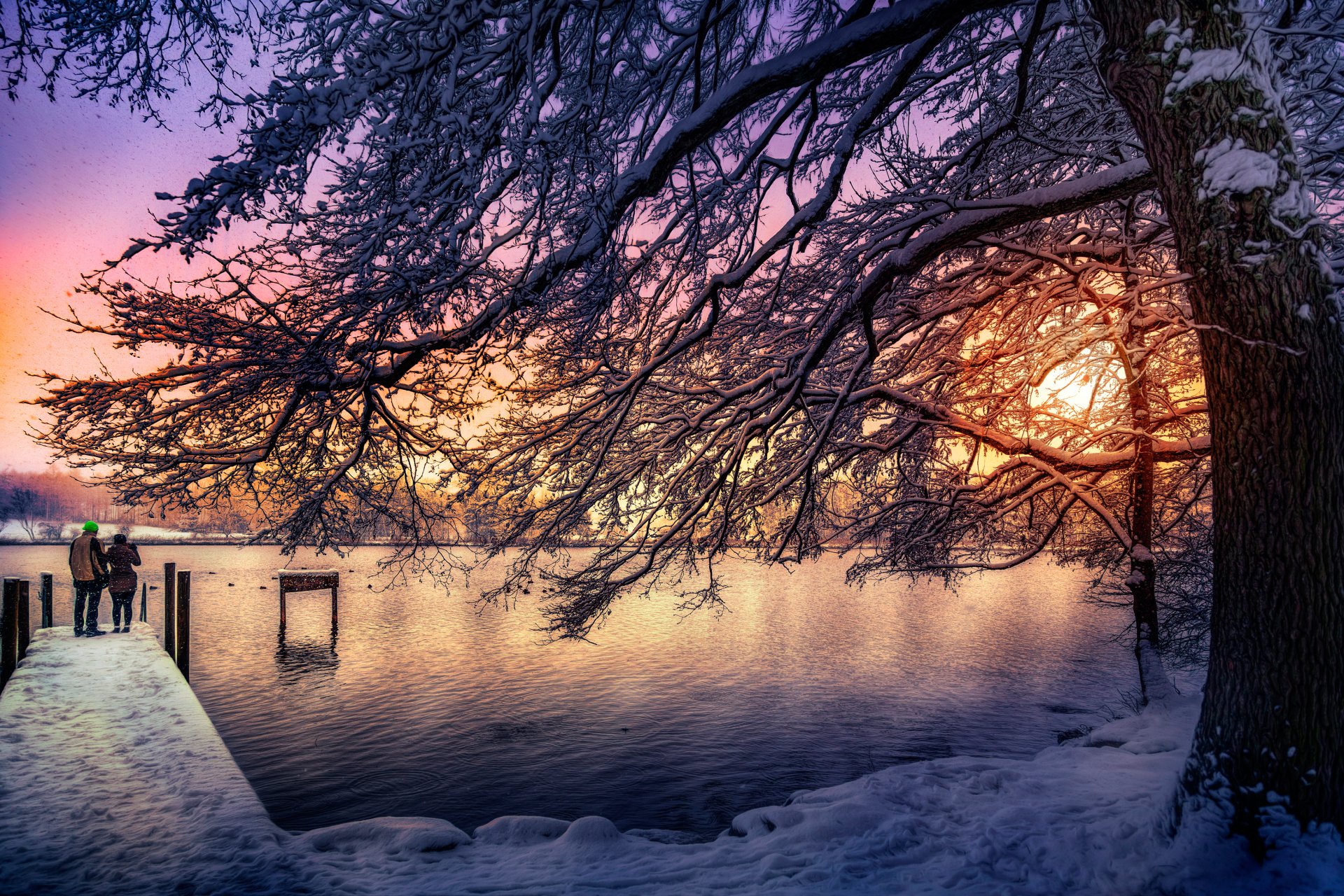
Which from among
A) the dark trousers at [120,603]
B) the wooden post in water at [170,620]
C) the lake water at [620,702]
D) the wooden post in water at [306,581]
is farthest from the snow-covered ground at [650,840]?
the wooden post in water at [306,581]

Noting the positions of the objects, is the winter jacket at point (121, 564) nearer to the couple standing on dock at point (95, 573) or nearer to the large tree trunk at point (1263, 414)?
the couple standing on dock at point (95, 573)

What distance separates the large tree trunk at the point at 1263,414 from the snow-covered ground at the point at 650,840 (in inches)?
16.3

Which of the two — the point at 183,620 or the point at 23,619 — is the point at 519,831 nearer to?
the point at 23,619

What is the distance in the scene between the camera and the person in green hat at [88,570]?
40.8 ft

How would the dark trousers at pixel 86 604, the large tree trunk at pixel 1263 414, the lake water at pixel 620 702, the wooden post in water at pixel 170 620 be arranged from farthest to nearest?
the wooden post in water at pixel 170 620 → the dark trousers at pixel 86 604 → the lake water at pixel 620 702 → the large tree trunk at pixel 1263 414

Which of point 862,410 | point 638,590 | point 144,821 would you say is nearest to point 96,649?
point 144,821

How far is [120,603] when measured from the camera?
559 inches

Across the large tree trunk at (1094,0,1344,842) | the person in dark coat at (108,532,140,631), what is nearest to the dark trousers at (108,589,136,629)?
the person in dark coat at (108,532,140,631)

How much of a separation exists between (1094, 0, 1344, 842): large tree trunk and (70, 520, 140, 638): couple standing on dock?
16046 mm

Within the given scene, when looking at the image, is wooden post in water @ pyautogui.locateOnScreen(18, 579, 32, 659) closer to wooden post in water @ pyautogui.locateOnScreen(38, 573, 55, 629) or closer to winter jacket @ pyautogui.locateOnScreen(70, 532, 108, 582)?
winter jacket @ pyautogui.locateOnScreen(70, 532, 108, 582)

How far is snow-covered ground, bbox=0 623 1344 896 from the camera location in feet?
13.1

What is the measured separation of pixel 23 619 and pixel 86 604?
2.24m

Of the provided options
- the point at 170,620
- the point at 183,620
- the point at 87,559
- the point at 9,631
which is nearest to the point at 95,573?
the point at 87,559

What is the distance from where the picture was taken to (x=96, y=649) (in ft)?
38.5
